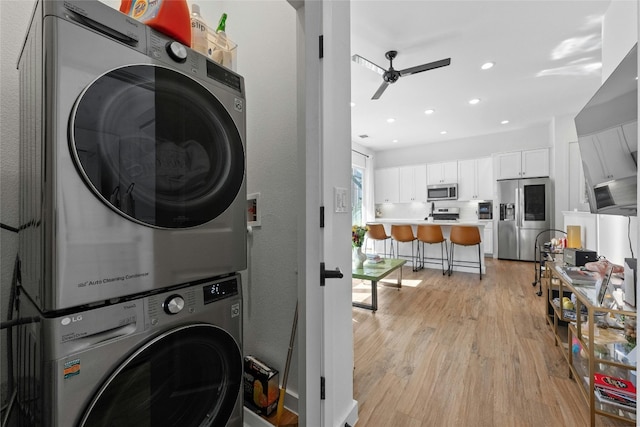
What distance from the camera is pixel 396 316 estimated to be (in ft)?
9.56

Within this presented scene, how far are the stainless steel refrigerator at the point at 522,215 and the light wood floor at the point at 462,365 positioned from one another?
104 inches

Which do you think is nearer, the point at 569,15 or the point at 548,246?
the point at 569,15

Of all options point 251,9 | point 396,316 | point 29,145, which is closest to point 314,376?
point 29,145

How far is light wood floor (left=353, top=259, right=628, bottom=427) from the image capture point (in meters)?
1.52

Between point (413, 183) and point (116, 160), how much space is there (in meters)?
7.41

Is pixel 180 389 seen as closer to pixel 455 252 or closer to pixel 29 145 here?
pixel 29 145

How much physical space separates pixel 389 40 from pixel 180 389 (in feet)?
11.3

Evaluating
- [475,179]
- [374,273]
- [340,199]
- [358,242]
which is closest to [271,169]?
[340,199]

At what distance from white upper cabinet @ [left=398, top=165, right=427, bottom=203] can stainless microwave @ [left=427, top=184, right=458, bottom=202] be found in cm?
14

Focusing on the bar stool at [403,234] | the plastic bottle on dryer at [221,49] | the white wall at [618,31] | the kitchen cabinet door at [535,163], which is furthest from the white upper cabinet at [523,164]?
the plastic bottle on dryer at [221,49]

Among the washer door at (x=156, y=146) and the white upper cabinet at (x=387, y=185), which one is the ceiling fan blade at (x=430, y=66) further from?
the white upper cabinet at (x=387, y=185)

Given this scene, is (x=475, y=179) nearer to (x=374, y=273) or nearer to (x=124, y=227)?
(x=374, y=273)

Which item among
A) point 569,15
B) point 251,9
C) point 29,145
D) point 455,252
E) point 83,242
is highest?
point 569,15

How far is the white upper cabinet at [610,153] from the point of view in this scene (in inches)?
53.7
